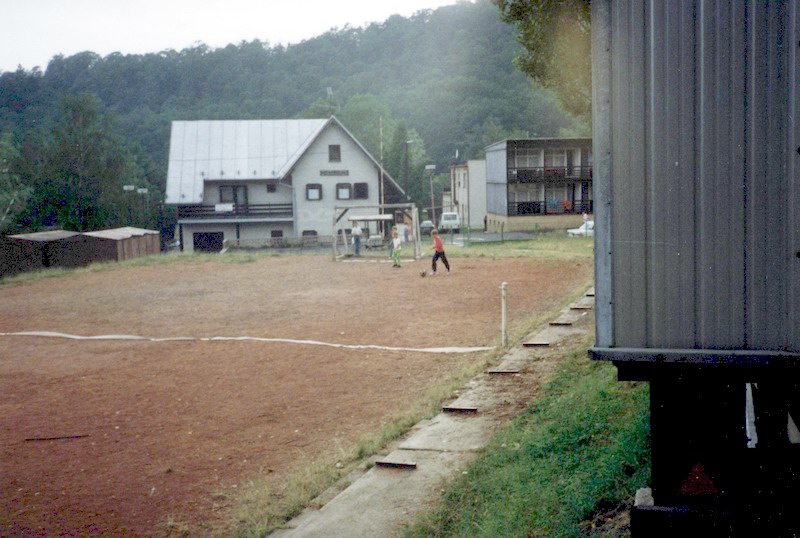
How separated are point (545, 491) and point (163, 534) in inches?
148

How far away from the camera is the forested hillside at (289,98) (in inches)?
3140

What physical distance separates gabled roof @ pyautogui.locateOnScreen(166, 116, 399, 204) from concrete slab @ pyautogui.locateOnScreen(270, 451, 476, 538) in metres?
51.5

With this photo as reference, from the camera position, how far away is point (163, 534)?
25.1ft

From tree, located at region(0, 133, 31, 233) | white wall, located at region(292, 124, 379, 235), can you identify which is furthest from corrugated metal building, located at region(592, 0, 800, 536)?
tree, located at region(0, 133, 31, 233)

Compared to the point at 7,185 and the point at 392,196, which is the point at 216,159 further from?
the point at 7,185

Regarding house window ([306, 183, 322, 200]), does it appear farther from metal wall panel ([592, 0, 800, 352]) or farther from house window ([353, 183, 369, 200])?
metal wall panel ([592, 0, 800, 352])

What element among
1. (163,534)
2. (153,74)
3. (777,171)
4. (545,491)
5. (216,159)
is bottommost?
(163,534)

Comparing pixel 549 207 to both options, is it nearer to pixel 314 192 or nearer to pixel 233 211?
pixel 314 192

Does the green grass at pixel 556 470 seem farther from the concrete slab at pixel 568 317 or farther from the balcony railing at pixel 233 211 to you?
the balcony railing at pixel 233 211

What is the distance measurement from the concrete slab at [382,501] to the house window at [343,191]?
51.5 meters

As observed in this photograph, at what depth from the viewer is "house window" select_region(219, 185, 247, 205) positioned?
60719mm

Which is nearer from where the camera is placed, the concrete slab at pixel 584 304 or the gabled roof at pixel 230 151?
the concrete slab at pixel 584 304

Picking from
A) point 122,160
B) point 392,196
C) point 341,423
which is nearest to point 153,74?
point 122,160

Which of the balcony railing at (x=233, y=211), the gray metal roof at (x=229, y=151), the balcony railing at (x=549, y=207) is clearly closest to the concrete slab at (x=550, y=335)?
the gray metal roof at (x=229, y=151)
